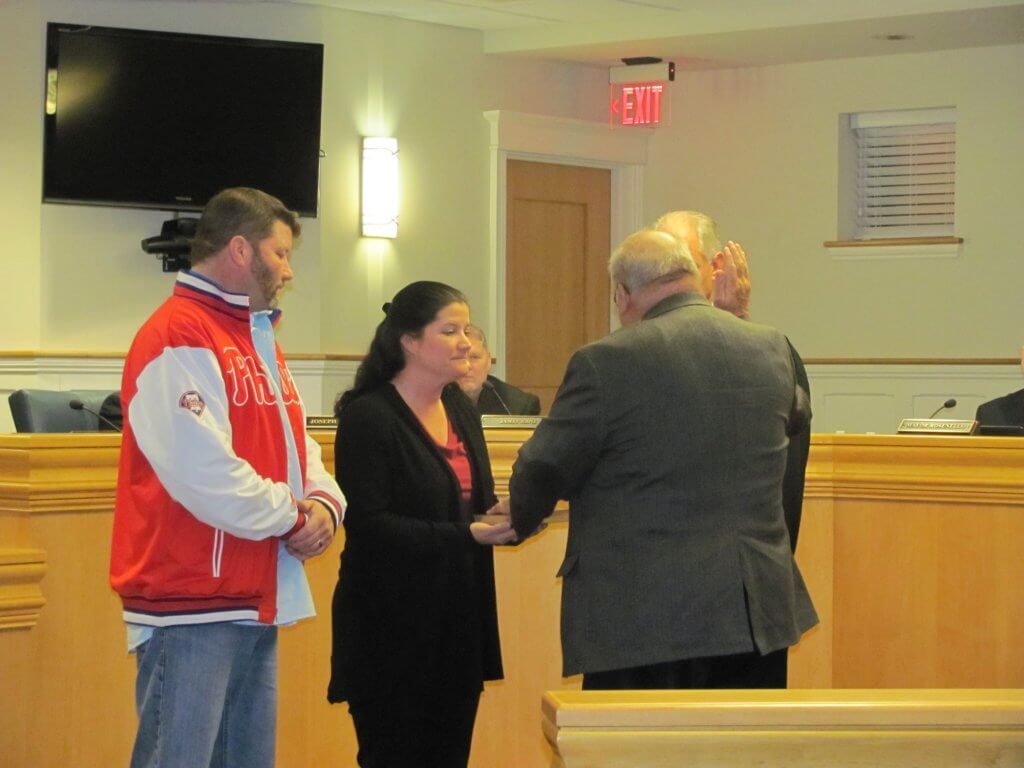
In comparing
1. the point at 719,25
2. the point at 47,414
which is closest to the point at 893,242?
the point at 719,25

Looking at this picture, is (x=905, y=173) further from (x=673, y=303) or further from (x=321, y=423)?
(x=673, y=303)

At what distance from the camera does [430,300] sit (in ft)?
9.32

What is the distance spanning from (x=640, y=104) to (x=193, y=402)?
5839 mm

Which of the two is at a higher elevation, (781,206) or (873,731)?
(781,206)

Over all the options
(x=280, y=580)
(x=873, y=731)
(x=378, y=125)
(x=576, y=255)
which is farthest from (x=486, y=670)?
(x=576, y=255)

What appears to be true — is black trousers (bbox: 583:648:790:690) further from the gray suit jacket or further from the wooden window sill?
the wooden window sill

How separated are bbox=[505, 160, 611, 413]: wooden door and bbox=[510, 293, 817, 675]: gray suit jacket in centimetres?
537

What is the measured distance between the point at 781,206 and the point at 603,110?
3.58 feet

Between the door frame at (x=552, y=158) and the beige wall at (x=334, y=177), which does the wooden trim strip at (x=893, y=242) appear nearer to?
the door frame at (x=552, y=158)

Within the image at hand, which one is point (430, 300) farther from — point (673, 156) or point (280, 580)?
point (673, 156)

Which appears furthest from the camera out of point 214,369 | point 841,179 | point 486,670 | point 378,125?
point 841,179

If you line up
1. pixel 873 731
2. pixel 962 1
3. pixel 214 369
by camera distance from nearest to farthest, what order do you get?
pixel 873 731 < pixel 214 369 < pixel 962 1

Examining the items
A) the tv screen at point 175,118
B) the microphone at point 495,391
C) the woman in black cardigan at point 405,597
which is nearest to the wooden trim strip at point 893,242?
the tv screen at point 175,118

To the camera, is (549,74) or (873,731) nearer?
(873,731)
